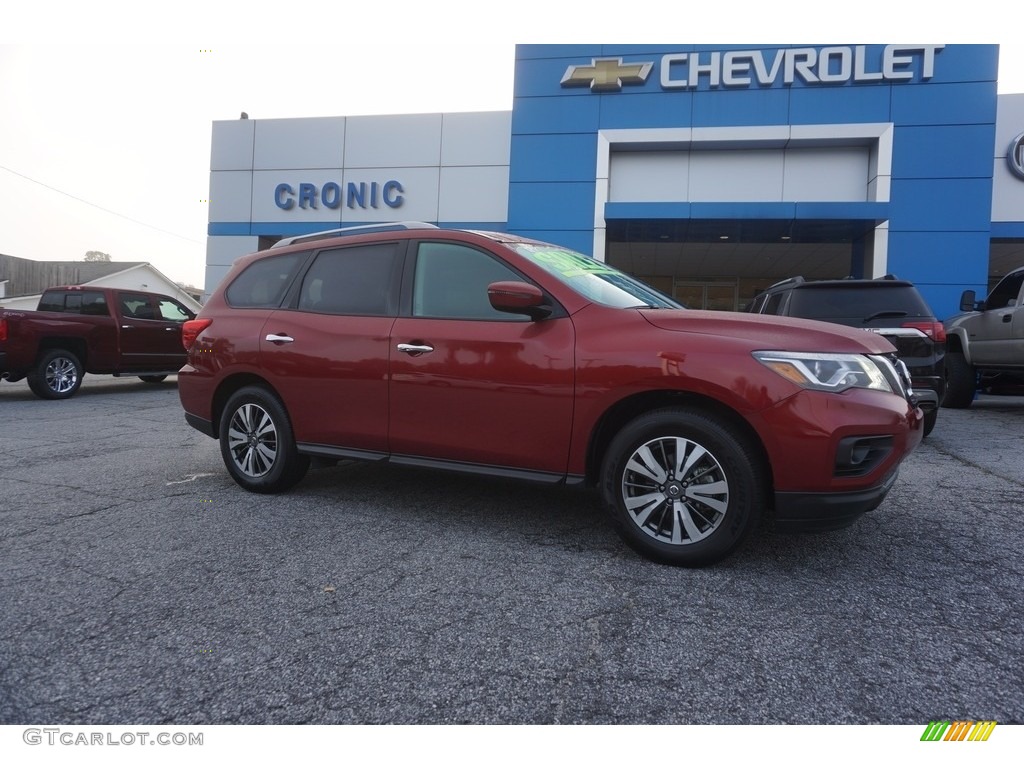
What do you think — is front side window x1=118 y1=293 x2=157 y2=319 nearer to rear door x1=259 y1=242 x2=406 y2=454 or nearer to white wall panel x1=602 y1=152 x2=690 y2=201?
rear door x1=259 y1=242 x2=406 y2=454

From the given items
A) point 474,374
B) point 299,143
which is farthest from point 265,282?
point 299,143

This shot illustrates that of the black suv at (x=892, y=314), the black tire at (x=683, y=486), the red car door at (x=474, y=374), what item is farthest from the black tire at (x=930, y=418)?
the red car door at (x=474, y=374)

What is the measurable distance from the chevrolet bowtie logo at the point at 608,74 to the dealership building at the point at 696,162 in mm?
42

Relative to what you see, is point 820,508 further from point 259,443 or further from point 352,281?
point 259,443

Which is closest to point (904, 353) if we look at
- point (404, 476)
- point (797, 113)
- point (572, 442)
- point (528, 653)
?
point (572, 442)

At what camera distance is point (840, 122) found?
14633mm

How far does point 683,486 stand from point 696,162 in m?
14.2

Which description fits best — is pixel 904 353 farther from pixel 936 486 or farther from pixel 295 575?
pixel 295 575

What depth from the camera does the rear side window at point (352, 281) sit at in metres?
4.11

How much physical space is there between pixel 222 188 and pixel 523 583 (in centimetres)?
1873

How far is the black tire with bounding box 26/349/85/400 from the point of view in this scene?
392 inches

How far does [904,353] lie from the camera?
19.0ft

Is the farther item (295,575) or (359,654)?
(295,575)

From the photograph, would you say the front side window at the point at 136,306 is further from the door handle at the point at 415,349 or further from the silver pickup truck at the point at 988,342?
the silver pickup truck at the point at 988,342
